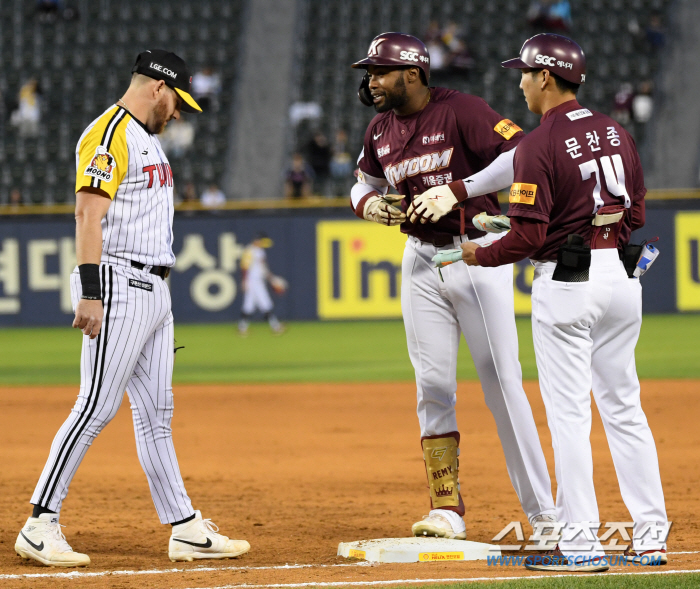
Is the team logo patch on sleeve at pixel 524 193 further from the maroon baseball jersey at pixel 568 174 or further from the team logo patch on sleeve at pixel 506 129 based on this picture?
the team logo patch on sleeve at pixel 506 129

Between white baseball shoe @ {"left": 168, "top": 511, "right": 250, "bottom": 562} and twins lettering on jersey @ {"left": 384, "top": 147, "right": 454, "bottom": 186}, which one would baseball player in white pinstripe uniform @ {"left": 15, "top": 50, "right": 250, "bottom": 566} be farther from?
twins lettering on jersey @ {"left": 384, "top": 147, "right": 454, "bottom": 186}

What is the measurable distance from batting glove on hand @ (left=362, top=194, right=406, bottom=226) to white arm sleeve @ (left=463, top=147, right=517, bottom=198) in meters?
0.38

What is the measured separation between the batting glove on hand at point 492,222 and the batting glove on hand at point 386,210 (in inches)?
19.4

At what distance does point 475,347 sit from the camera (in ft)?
17.1

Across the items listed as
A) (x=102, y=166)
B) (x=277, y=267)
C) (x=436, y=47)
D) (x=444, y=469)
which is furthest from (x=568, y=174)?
(x=436, y=47)

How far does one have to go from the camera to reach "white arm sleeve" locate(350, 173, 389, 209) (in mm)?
5527

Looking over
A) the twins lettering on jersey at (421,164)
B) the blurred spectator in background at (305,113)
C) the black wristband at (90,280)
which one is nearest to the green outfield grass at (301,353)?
the blurred spectator in background at (305,113)

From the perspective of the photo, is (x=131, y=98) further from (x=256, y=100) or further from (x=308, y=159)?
(x=256, y=100)

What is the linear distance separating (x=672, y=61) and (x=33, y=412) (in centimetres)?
1948

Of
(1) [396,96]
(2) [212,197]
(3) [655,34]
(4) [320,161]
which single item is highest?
(3) [655,34]

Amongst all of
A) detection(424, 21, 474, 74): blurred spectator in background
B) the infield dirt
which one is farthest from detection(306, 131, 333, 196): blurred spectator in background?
the infield dirt

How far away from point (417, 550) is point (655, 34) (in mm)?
22428

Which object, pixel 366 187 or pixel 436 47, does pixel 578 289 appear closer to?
pixel 366 187

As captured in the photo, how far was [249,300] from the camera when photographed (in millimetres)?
18406
